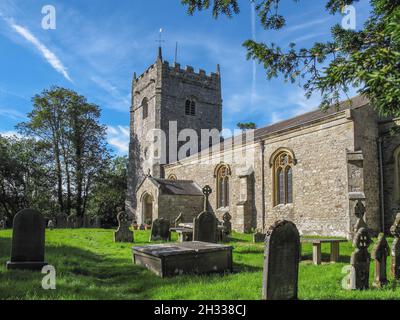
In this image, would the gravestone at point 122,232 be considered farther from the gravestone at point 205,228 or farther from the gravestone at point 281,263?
the gravestone at point 281,263

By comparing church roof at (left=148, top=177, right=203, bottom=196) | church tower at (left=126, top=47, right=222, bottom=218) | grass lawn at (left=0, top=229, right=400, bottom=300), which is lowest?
grass lawn at (left=0, top=229, right=400, bottom=300)

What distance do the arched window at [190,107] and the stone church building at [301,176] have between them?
3.05 m

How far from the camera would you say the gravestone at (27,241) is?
23.2ft

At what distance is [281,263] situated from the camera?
4949 mm

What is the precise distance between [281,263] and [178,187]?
751 inches

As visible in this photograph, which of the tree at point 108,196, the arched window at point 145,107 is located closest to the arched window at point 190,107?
the arched window at point 145,107

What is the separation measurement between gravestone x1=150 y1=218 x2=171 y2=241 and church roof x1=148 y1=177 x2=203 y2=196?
9.00 m

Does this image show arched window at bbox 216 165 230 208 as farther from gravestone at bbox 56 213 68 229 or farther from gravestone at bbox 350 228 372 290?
gravestone at bbox 350 228 372 290

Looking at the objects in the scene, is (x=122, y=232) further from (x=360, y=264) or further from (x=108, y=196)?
(x=108, y=196)

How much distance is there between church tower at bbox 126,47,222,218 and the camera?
3106 cm

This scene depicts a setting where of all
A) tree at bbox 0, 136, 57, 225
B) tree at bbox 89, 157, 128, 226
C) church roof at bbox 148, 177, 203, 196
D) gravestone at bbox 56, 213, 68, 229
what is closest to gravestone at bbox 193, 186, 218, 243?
church roof at bbox 148, 177, 203, 196

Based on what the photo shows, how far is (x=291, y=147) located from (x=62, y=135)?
23894 millimetres

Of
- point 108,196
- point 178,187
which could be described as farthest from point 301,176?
point 108,196
